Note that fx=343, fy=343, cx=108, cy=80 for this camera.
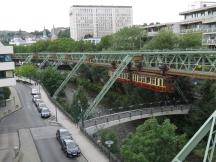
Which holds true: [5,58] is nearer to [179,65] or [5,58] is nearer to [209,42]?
[179,65]

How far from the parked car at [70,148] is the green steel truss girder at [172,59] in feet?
53.7

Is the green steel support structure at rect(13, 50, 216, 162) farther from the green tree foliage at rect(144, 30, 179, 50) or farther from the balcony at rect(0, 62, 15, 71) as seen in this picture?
the balcony at rect(0, 62, 15, 71)

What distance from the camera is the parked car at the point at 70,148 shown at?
3272 cm

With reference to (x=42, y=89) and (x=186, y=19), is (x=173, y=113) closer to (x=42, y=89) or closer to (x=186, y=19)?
(x=42, y=89)

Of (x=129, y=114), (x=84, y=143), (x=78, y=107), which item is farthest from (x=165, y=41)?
(x=84, y=143)

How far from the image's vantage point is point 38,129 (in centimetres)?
4381

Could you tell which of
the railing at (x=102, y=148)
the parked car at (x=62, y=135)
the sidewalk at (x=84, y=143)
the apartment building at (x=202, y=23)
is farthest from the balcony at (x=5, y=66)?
the apartment building at (x=202, y=23)

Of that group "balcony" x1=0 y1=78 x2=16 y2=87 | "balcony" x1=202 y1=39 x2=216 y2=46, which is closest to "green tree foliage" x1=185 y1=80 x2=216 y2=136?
"balcony" x1=0 y1=78 x2=16 y2=87

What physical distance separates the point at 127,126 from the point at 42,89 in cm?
2950

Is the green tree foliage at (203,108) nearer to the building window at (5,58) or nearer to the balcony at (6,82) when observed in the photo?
the balcony at (6,82)

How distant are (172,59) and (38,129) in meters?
19.7

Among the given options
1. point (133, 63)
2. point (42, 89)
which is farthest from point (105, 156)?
point (42, 89)

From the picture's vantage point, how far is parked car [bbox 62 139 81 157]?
107ft

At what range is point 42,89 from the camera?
74.0 metres
